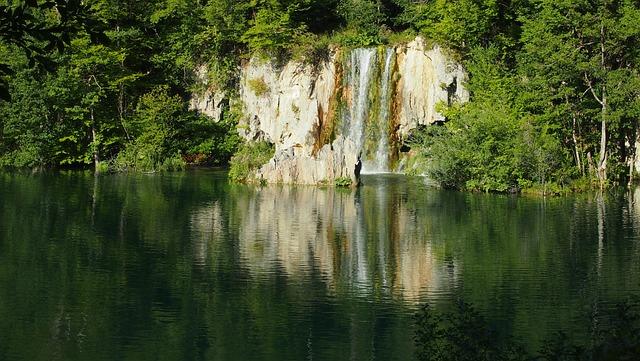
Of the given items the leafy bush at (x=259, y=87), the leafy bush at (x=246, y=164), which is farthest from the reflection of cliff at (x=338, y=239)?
the leafy bush at (x=259, y=87)

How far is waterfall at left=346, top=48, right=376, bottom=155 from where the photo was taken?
1829 inches

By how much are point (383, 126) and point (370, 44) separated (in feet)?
14.2

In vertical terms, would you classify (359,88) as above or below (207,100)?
above

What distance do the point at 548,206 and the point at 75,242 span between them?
51.8 ft

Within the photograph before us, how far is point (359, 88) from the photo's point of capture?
46.7 meters

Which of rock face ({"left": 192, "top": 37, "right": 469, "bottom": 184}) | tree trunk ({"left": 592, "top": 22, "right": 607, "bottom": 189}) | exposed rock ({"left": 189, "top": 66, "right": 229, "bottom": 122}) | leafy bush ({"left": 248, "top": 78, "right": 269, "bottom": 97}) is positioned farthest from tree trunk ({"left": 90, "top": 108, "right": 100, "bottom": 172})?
tree trunk ({"left": 592, "top": 22, "right": 607, "bottom": 189})

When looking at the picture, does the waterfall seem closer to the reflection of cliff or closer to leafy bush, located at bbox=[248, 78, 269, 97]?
leafy bush, located at bbox=[248, 78, 269, 97]

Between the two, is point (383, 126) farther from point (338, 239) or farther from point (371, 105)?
point (338, 239)

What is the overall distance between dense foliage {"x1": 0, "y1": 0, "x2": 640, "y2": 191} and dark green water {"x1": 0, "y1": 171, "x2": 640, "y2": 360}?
11.3 ft

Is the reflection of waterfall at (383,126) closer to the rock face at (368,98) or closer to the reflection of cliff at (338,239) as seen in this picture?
the rock face at (368,98)

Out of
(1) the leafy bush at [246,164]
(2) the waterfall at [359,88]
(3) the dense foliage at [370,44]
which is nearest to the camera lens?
(3) the dense foliage at [370,44]

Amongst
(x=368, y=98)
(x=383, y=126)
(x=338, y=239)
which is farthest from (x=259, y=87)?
(x=338, y=239)

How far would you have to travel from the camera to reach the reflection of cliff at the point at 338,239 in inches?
766

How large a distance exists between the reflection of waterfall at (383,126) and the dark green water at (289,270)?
11.4m
